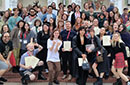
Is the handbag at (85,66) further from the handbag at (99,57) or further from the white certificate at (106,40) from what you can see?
the white certificate at (106,40)

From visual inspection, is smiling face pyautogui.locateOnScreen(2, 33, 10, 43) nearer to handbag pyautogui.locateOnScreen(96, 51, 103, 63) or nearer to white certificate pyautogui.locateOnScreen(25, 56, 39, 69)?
white certificate pyautogui.locateOnScreen(25, 56, 39, 69)

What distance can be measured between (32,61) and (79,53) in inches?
63.0

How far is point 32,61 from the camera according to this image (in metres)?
8.34

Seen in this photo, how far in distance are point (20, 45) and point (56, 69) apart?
68.9 inches

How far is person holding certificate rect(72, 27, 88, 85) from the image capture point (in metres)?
7.78

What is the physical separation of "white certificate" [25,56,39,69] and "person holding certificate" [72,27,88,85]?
1235mm

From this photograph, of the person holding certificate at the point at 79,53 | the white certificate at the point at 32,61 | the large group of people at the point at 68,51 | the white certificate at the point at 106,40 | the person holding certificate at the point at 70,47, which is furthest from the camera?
the person holding certificate at the point at 70,47

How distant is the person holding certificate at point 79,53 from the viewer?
25.5 feet

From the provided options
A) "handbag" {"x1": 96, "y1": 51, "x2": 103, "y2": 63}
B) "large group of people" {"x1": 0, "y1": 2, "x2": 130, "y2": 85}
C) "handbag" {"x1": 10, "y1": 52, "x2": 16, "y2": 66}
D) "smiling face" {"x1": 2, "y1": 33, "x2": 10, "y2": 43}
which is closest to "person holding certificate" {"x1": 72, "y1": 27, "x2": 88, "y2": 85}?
"large group of people" {"x1": 0, "y1": 2, "x2": 130, "y2": 85}

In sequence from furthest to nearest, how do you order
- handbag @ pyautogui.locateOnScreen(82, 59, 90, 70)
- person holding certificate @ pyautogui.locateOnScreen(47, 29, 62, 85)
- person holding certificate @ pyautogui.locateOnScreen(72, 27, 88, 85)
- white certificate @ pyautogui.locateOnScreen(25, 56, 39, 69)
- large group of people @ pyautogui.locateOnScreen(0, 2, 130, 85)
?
1. white certificate @ pyautogui.locateOnScreen(25, 56, 39, 69)
2. person holding certificate @ pyautogui.locateOnScreen(47, 29, 62, 85)
3. large group of people @ pyautogui.locateOnScreen(0, 2, 130, 85)
4. person holding certificate @ pyautogui.locateOnScreen(72, 27, 88, 85)
5. handbag @ pyautogui.locateOnScreen(82, 59, 90, 70)

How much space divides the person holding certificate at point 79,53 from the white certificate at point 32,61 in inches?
48.6

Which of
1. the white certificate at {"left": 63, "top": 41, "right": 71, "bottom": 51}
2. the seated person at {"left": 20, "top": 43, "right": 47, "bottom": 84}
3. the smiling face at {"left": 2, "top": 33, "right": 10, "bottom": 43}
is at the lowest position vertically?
the seated person at {"left": 20, "top": 43, "right": 47, "bottom": 84}

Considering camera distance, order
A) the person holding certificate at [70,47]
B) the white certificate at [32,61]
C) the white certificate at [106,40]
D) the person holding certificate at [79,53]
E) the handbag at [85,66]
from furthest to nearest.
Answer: the person holding certificate at [70,47] → the white certificate at [106,40] → the white certificate at [32,61] → the person holding certificate at [79,53] → the handbag at [85,66]

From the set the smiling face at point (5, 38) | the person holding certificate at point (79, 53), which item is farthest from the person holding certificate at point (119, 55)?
the smiling face at point (5, 38)
